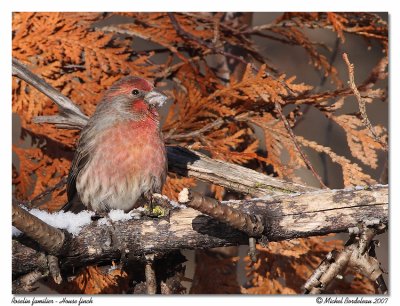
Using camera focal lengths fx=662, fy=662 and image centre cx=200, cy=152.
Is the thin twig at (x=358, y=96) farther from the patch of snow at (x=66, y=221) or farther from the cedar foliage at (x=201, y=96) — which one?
the patch of snow at (x=66, y=221)

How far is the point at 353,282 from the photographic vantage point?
5242mm

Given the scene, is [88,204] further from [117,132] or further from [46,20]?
[46,20]

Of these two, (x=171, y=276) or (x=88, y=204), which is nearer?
(x=171, y=276)

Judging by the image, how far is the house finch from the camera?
4.61 metres

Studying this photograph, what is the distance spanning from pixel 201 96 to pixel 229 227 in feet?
5.44

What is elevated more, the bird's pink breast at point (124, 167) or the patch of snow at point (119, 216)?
the bird's pink breast at point (124, 167)

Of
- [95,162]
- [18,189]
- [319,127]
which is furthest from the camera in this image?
[319,127]

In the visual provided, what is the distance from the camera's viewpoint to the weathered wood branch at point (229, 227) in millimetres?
3846

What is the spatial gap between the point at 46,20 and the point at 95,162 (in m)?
1.31

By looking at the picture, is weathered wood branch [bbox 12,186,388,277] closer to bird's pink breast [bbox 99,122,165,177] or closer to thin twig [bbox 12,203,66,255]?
thin twig [bbox 12,203,66,255]

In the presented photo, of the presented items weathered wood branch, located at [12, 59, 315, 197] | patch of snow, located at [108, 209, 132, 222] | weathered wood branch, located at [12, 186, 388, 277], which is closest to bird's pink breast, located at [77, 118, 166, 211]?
weathered wood branch, located at [12, 59, 315, 197]

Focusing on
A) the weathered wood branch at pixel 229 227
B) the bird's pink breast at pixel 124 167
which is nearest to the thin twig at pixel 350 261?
the weathered wood branch at pixel 229 227

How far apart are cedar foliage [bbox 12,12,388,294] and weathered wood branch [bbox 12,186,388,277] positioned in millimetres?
954
